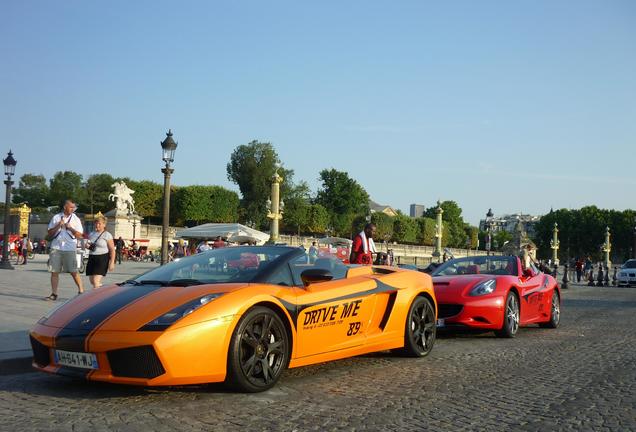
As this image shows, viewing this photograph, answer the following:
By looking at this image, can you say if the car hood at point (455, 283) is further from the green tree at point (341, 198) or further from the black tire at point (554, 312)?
the green tree at point (341, 198)

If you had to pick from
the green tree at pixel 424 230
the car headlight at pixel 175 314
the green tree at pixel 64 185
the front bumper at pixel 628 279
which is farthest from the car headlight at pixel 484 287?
the green tree at pixel 424 230

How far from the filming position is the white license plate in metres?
5.27

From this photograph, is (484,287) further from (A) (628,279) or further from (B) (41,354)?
(A) (628,279)

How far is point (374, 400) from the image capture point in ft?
18.4

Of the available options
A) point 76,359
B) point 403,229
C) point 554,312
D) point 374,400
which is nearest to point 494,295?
point 554,312

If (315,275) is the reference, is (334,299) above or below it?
below

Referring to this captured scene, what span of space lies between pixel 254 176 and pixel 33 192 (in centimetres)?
3486

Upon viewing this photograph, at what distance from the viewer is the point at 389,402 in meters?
5.54

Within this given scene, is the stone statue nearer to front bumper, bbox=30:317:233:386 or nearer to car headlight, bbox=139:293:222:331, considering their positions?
car headlight, bbox=139:293:222:331

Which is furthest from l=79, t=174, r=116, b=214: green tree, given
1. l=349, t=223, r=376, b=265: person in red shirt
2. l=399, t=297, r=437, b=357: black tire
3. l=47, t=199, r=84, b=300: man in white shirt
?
l=399, t=297, r=437, b=357: black tire

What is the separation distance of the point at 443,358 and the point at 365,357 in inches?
34.4

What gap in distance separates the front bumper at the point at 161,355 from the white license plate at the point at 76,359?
30mm

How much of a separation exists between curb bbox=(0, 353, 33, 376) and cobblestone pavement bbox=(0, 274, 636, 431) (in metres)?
0.19

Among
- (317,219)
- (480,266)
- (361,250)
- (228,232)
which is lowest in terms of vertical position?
(480,266)
